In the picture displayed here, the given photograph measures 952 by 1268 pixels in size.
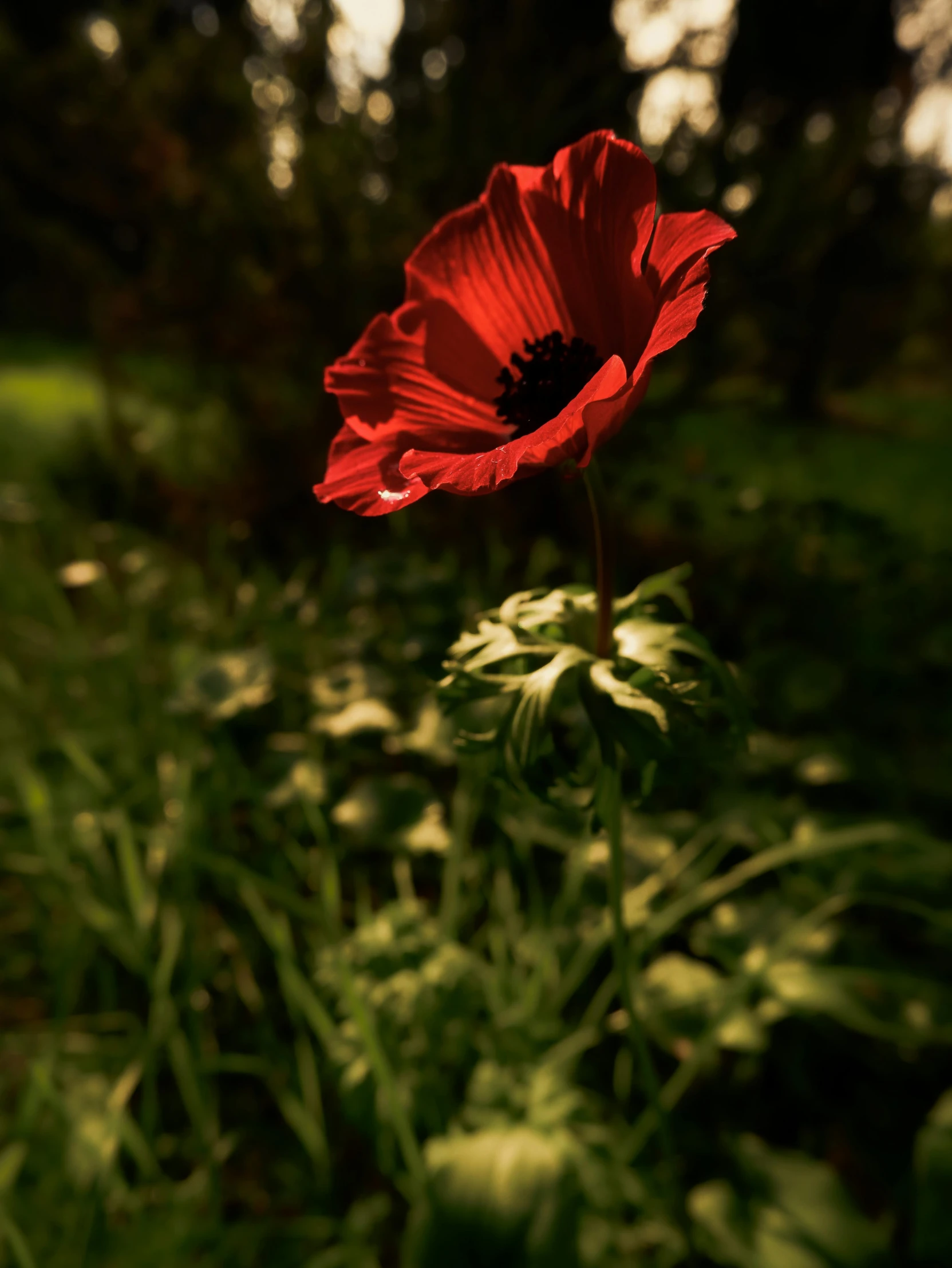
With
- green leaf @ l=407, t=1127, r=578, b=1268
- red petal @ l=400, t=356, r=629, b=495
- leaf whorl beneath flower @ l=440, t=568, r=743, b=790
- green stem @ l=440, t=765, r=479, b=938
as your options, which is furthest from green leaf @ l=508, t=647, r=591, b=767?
green stem @ l=440, t=765, r=479, b=938

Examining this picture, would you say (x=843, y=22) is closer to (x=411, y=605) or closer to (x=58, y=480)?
(x=411, y=605)

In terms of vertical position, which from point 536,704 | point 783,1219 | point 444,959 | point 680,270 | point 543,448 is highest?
point 680,270

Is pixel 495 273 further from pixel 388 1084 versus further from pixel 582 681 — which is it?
pixel 388 1084

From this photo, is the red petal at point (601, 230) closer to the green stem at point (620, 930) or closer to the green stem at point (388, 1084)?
the green stem at point (620, 930)

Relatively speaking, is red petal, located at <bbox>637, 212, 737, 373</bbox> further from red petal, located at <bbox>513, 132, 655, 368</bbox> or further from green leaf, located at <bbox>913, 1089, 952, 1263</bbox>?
green leaf, located at <bbox>913, 1089, 952, 1263</bbox>

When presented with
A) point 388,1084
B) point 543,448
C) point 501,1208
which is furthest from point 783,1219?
point 543,448

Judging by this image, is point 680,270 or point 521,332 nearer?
point 680,270

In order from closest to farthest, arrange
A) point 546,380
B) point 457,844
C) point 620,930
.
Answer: point 546,380 → point 620,930 → point 457,844

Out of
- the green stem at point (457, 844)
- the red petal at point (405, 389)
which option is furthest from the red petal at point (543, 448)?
the green stem at point (457, 844)
